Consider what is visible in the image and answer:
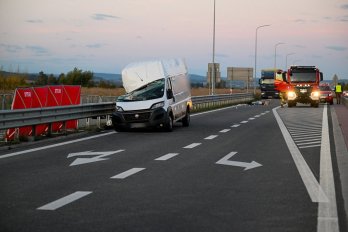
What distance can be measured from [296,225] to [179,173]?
375cm

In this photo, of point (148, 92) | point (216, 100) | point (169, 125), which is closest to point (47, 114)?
point (148, 92)

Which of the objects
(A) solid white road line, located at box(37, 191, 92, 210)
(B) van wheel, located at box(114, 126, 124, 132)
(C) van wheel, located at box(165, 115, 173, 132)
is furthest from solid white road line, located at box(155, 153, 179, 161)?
(B) van wheel, located at box(114, 126, 124, 132)

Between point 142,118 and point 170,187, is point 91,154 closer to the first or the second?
point 170,187

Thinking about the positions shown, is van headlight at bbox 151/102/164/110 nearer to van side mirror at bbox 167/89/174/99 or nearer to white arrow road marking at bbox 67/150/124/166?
van side mirror at bbox 167/89/174/99

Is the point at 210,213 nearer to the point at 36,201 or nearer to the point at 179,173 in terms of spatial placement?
the point at 36,201

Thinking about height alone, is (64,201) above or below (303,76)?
below

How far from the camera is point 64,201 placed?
6949 mm

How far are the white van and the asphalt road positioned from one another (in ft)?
10.9

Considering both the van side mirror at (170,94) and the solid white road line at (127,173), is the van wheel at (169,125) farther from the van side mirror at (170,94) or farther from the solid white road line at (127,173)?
the solid white road line at (127,173)

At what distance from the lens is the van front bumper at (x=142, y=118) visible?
17.8 metres

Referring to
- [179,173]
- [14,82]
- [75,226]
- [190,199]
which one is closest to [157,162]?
[179,173]

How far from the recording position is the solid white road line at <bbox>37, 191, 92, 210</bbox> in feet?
21.6

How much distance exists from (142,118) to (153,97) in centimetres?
91

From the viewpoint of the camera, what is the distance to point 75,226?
223 inches
